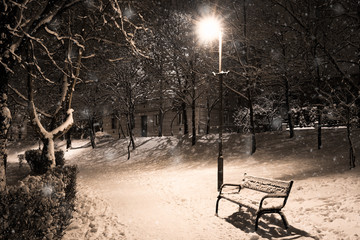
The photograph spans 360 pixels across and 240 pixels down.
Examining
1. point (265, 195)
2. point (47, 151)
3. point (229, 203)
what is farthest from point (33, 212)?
point (47, 151)

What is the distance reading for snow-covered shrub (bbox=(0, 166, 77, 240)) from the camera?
3.71m

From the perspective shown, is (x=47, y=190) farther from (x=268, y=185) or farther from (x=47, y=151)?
(x=47, y=151)

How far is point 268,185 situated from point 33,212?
202 inches

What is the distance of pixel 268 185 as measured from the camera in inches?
253

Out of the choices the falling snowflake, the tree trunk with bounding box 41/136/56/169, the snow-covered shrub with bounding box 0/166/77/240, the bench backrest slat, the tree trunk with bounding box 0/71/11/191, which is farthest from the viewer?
the tree trunk with bounding box 41/136/56/169

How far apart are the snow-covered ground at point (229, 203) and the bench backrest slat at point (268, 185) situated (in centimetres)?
69

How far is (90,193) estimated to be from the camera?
1030 centimetres

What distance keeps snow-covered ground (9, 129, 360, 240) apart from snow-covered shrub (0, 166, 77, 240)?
93 cm

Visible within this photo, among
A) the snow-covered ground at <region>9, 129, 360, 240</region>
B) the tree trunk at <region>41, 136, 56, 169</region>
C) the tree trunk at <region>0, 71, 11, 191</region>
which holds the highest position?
the tree trunk at <region>0, 71, 11, 191</region>

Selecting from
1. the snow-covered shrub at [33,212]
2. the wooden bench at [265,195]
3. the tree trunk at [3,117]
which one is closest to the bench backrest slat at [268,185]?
the wooden bench at [265,195]

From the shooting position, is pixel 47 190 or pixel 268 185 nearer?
pixel 47 190

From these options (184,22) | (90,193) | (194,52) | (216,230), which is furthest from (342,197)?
(184,22)

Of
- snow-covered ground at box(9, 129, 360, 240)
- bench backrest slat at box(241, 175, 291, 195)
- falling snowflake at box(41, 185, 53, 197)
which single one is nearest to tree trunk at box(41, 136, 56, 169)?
snow-covered ground at box(9, 129, 360, 240)

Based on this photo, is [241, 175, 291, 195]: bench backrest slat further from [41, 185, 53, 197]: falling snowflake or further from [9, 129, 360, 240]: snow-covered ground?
[41, 185, 53, 197]: falling snowflake
